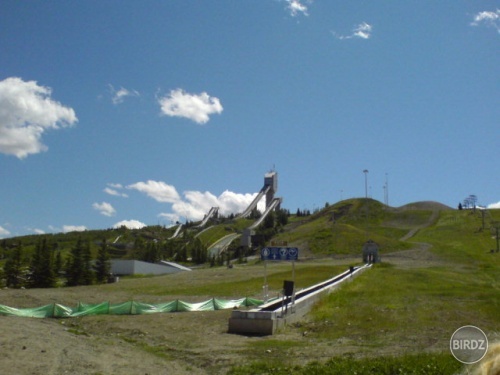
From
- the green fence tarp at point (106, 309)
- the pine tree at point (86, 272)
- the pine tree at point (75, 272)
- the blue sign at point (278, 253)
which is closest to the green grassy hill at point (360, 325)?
the green fence tarp at point (106, 309)

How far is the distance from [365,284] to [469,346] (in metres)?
38.9

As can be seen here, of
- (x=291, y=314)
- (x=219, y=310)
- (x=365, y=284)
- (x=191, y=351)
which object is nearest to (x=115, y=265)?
(x=365, y=284)

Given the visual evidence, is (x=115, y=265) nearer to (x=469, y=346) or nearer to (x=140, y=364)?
(x=140, y=364)

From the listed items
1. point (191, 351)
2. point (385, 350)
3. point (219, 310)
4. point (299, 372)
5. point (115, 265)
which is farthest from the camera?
point (115, 265)

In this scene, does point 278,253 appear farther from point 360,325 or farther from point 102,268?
point 102,268

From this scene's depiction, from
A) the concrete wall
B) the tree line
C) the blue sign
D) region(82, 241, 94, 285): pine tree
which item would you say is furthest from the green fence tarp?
the concrete wall

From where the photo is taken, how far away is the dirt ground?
12.7m

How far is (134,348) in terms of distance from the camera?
53.9 ft

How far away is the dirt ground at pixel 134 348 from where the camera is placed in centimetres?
1273

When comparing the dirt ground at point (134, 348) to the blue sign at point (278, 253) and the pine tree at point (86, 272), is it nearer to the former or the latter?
the blue sign at point (278, 253)

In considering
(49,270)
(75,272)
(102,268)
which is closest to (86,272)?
(75,272)

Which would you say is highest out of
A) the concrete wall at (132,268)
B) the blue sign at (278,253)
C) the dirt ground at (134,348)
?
the blue sign at (278,253)

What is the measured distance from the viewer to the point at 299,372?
37.3 ft

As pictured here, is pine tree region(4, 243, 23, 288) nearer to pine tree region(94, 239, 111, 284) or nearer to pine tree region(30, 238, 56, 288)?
pine tree region(30, 238, 56, 288)
